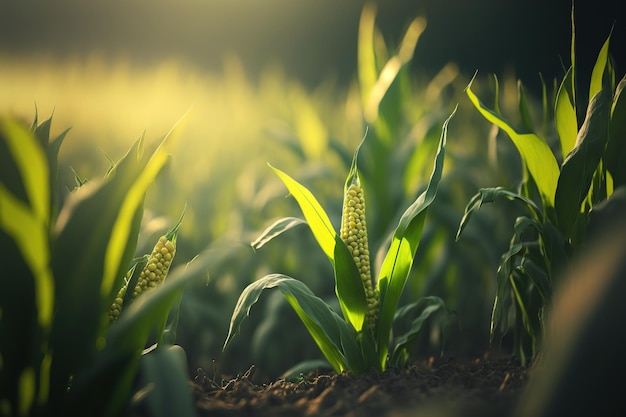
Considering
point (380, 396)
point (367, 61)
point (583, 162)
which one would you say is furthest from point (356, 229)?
point (367, 61)

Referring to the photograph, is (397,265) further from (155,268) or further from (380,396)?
(155,268)

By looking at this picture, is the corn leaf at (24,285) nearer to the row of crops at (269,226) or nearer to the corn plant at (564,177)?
the row of crops at (269,226)

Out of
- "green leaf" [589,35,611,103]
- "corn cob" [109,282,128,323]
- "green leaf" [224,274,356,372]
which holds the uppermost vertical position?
"green leaf" [589,35,611,103]

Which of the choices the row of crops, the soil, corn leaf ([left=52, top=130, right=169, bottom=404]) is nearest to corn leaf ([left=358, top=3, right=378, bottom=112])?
the row of crops

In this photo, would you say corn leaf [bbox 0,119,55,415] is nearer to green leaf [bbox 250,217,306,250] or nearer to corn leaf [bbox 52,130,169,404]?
corn leaf [bbox 52,130,169,404]

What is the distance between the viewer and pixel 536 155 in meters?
1.07

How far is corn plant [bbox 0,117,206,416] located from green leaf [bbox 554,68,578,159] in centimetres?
79

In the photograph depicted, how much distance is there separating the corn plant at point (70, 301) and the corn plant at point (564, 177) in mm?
535

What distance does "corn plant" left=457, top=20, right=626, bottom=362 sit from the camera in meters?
1.00

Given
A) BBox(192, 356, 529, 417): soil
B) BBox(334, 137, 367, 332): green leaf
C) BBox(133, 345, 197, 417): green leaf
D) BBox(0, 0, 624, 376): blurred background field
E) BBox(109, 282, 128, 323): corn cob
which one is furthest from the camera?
BBox(0, 0, 624, 376): blurred background field

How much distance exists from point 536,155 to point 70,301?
85 cm

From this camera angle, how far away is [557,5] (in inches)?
218

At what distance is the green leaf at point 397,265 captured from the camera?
3.31ft

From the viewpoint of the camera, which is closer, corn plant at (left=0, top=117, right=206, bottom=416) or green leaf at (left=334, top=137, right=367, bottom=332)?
corn plant at (left=0, top=117, right=206, bottom=416)
